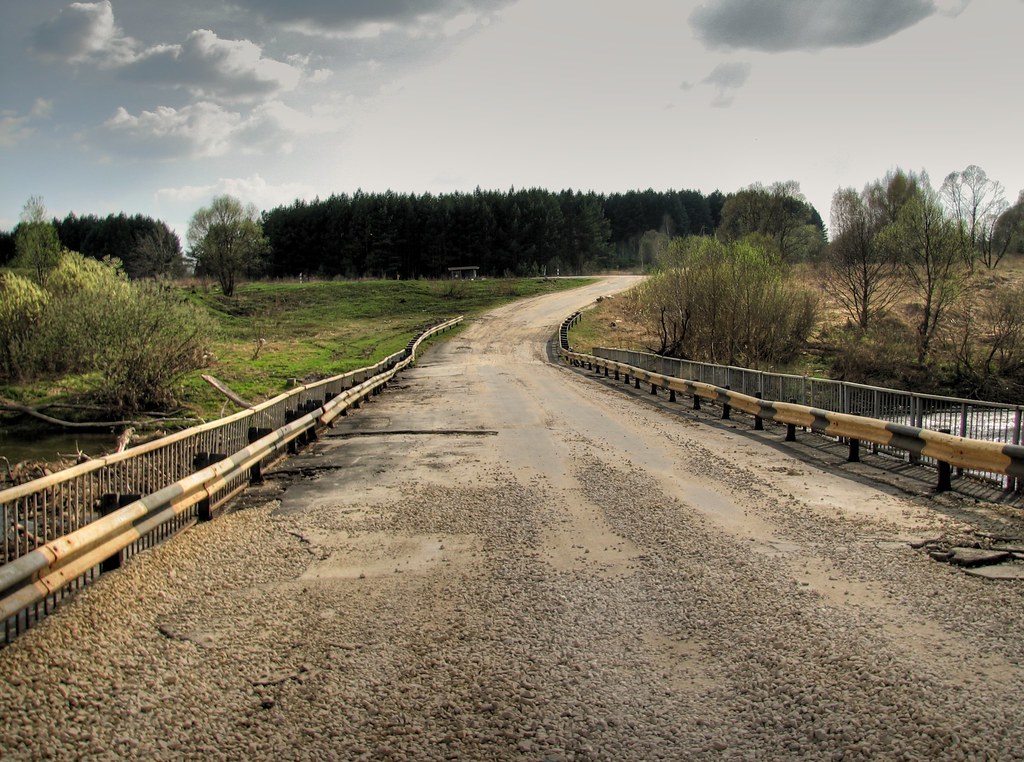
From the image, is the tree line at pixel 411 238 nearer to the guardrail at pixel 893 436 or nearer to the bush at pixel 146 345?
the bush at pixel 146 345

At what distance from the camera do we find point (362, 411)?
19.2 metres

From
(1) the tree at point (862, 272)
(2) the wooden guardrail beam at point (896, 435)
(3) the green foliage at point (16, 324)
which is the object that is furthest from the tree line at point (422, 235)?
(2) the wooden guardrail beam at point (896, 435)

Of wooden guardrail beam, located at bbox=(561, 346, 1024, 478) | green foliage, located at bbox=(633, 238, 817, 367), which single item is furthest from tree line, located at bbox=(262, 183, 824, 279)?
wooden guardrail beam, located at bbox=(561, 346, 1024, 478)

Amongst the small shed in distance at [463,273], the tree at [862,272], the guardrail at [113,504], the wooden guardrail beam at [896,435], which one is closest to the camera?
the guardrail at [113,504]

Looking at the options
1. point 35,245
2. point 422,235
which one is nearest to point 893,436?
point 35,245

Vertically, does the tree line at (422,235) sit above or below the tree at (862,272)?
above

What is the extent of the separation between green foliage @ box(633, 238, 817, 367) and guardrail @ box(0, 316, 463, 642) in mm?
23337

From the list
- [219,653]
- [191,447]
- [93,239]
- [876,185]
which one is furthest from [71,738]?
[93,239]

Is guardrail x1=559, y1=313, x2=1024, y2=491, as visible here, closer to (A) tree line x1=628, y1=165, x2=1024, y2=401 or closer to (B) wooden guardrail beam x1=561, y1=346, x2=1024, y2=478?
(B) wooden guardrail beam x1=561, y1=346, x2=1024, y2=478

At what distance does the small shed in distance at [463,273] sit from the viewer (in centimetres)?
9250

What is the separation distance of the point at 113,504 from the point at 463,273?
92.9 m

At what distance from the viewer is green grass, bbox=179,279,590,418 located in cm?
3281

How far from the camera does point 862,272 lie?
50812 mm

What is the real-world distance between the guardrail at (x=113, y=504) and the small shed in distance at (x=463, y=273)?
81620 millimetres
